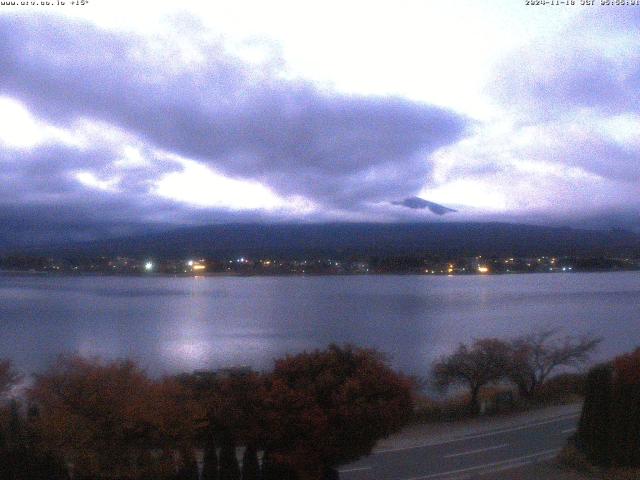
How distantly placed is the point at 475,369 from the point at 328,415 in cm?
1268

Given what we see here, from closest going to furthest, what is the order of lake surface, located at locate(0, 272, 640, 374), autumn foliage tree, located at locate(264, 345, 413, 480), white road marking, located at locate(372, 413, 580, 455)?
autumn foliage tree, located at locate(264, 345, 413, 480) < white road marking, located at locate(372, 413, 580, 455) < lake surface, located at locate(0, 272, 640, 374)

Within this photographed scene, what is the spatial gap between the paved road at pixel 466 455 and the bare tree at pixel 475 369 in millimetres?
Result: 4927

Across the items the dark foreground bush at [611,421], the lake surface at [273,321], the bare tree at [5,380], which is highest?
the bare tree at [5,380]

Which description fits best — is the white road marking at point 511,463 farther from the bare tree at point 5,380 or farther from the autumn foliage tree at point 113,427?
the bare tree at point 5,380

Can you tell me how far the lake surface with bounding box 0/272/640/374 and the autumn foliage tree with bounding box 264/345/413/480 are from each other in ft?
53.8

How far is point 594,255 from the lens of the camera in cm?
10181

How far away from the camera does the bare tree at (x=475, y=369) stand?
20844mm

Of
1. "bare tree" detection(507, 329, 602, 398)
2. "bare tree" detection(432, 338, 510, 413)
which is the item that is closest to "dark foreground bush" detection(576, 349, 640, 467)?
"bare tree" detection(432, 338, 510, 413)

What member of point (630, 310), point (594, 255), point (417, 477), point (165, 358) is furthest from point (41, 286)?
point (417, 477)

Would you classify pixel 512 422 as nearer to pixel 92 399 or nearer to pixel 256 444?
pixel 256 444

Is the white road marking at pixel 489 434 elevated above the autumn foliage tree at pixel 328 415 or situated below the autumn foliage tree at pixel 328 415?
below

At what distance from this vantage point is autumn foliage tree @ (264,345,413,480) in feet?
29.5

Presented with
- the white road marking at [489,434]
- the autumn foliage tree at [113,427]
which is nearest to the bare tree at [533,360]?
the white road marking at [489,434]

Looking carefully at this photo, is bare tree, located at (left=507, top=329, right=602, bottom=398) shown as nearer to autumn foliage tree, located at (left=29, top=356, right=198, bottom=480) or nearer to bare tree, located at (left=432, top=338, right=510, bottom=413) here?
bare tree, located at (left=432, top=338, right=510, bottom=413)
